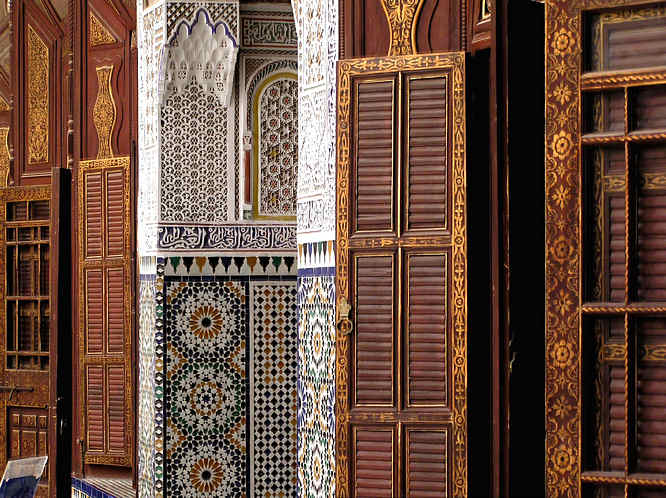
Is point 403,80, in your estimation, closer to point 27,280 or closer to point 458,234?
point 458,234

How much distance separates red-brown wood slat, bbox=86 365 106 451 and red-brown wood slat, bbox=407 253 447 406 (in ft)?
10.6

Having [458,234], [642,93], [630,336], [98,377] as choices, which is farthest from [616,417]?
[98,377]

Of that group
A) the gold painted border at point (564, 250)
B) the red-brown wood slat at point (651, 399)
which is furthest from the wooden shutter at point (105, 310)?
the red-brown wood slat at point (651, 399)

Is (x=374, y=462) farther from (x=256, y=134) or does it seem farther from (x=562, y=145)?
(x=256, y=134)

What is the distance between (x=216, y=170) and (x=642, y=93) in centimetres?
288

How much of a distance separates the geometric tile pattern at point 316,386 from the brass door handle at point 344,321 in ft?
0.61

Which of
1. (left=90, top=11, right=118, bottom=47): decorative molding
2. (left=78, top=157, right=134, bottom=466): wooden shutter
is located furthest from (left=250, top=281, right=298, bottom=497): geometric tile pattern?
(left=90, top=11, right=118, bottom=47): decorative molding

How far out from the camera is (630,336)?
81.7 inches

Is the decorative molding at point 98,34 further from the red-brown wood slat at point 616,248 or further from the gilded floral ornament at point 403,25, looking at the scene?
the red-brown wood slat at point 616,248

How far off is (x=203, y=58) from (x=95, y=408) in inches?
92.9

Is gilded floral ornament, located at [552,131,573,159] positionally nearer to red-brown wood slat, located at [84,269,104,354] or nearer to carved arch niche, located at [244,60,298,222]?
carved arch niche, located at [244,60,298,222]

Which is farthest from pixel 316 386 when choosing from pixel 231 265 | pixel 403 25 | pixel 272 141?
pixel 272 141

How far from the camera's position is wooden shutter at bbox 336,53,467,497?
3.22 m

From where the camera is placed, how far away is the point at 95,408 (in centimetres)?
611
